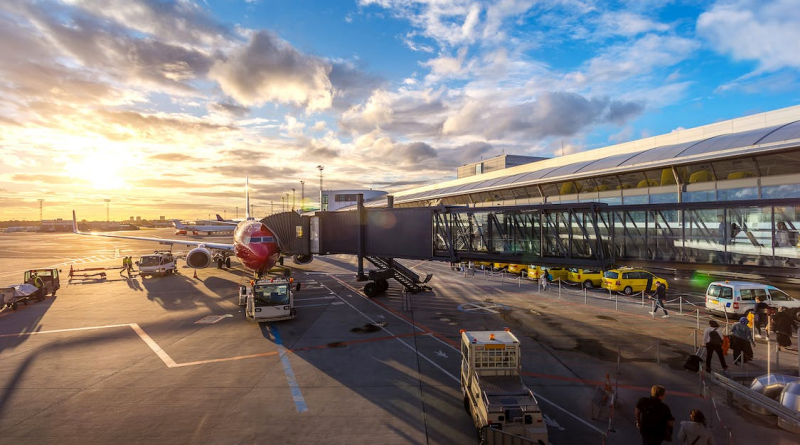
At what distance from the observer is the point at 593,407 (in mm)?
10977

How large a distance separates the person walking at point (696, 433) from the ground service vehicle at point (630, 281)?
2413 centimetres

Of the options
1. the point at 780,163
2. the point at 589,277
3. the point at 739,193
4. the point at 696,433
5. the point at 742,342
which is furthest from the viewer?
the point at 589,277

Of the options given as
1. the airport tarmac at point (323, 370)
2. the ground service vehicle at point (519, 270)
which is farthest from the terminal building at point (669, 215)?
the ground service vehicle at point (519, 270)

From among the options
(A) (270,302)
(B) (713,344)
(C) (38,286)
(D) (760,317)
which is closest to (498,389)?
(B) (713,344)

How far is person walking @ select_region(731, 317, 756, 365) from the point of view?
14414 mm

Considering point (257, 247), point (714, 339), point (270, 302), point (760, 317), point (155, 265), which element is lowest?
point (760, 317)

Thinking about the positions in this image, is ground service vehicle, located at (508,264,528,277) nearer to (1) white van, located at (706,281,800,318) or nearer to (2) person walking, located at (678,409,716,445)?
(1) white van, located at (706,281,800,318)

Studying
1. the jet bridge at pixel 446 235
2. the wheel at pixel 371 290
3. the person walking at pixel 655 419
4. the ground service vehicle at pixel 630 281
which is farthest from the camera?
the ground service vehicle at pixel 630 281

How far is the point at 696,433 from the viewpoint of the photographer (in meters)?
7.88

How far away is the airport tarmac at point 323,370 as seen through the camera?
10484mm

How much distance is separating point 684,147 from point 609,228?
16.8 meters

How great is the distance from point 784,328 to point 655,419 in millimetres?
14872

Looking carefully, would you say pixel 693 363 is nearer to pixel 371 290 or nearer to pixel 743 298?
pixel 743 298

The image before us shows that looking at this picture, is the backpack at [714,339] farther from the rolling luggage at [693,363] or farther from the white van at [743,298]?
the white van at [743,298]
